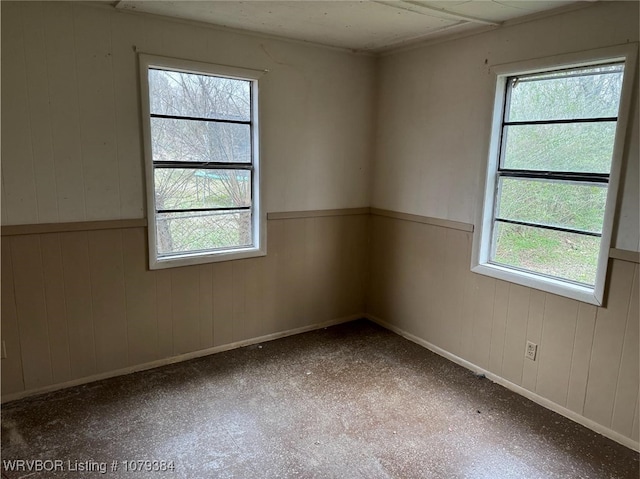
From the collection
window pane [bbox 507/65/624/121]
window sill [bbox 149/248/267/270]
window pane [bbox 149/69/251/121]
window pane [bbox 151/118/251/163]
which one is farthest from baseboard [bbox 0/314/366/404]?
window pane [bbox 507/65/624/121]

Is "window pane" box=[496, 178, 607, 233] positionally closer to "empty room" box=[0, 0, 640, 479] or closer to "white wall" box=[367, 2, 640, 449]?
"empty room" box=[0, 0, 640, 479]

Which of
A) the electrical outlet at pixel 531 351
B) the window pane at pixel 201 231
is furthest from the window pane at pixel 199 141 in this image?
the electrical outlet at pixel 531 351

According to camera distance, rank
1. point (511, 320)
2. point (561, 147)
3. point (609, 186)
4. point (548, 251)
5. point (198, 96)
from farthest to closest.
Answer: point (198, 96) → point (511, 320) → point (548, 251) → point (561, 147) → point (609, 186)

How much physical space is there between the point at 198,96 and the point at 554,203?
235 cm

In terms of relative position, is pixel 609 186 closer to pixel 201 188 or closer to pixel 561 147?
pixel 561 147

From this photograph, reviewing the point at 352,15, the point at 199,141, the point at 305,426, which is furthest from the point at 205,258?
the point at 352,15

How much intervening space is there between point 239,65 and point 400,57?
50.3 inches

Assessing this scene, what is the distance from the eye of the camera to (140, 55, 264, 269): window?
2816 millimetres

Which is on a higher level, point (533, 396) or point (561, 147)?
point (561, 147)

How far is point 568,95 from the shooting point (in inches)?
97.6

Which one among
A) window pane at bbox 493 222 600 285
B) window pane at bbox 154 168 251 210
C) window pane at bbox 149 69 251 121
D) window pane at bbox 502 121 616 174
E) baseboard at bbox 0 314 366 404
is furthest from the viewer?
window pane at bbox 154 168 251 210

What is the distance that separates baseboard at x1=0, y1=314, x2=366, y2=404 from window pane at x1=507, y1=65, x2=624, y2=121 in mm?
2175

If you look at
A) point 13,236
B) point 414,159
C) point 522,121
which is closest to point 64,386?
point 13,236

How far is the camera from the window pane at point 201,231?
2980 mm
